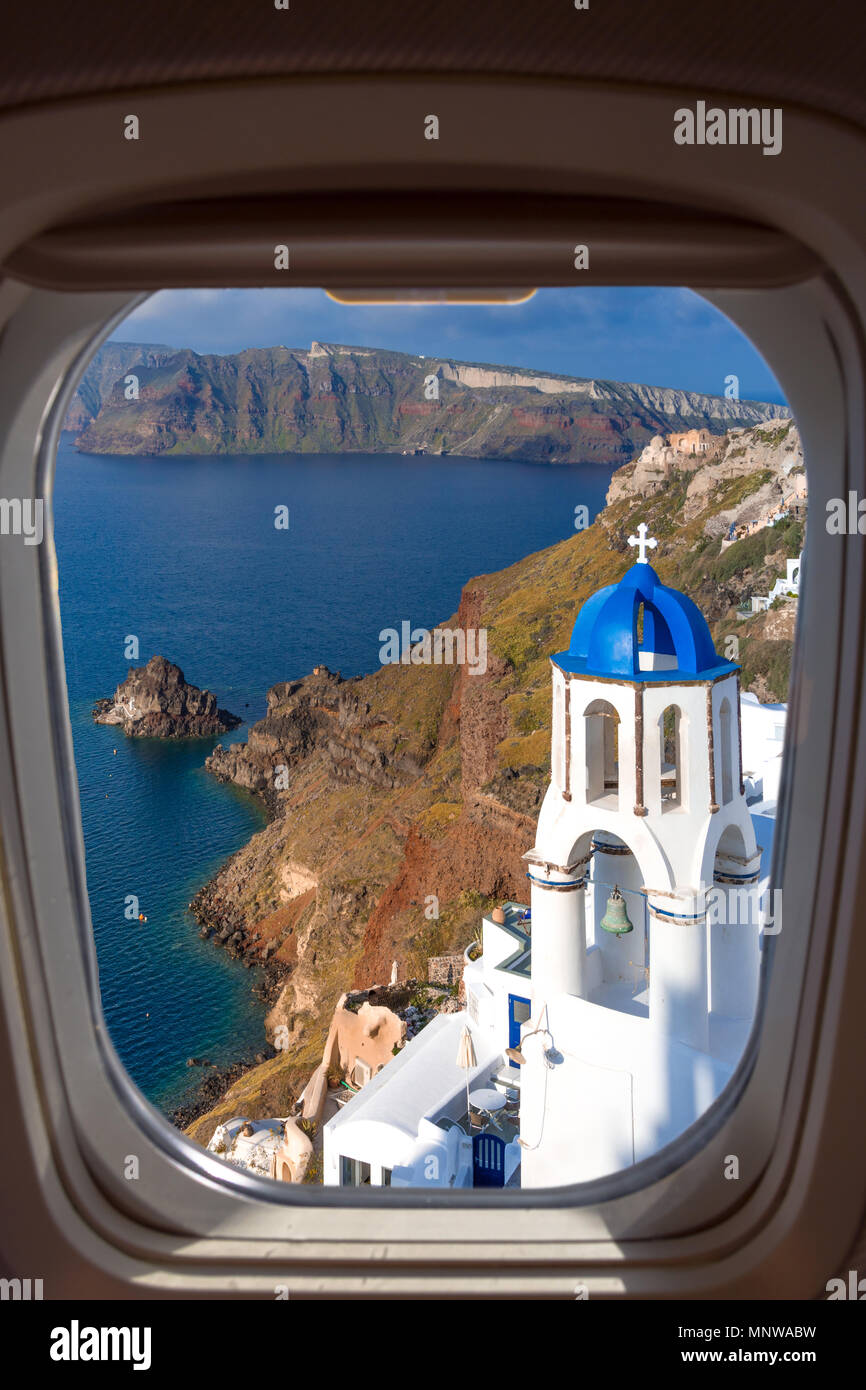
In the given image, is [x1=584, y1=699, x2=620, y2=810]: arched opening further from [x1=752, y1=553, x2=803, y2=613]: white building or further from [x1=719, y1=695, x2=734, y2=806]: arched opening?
[x1=752, y1=553, x2=803, y2=613]: white building

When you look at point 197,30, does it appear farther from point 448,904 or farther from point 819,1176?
point 448,904

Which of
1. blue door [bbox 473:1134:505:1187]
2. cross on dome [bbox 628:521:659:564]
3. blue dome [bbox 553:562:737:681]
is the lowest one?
blue door [bbox 473:1134:505:1187]

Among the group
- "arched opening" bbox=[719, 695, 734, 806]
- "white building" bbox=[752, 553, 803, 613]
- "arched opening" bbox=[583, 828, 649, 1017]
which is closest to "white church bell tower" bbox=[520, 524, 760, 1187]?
"arched opening" bbox=[719, 695, 734, 806]

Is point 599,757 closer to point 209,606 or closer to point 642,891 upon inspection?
point 642,891

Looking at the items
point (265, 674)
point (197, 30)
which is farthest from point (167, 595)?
point (197, 30)

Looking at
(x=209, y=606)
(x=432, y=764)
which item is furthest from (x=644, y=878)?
(x=209, y=606)
